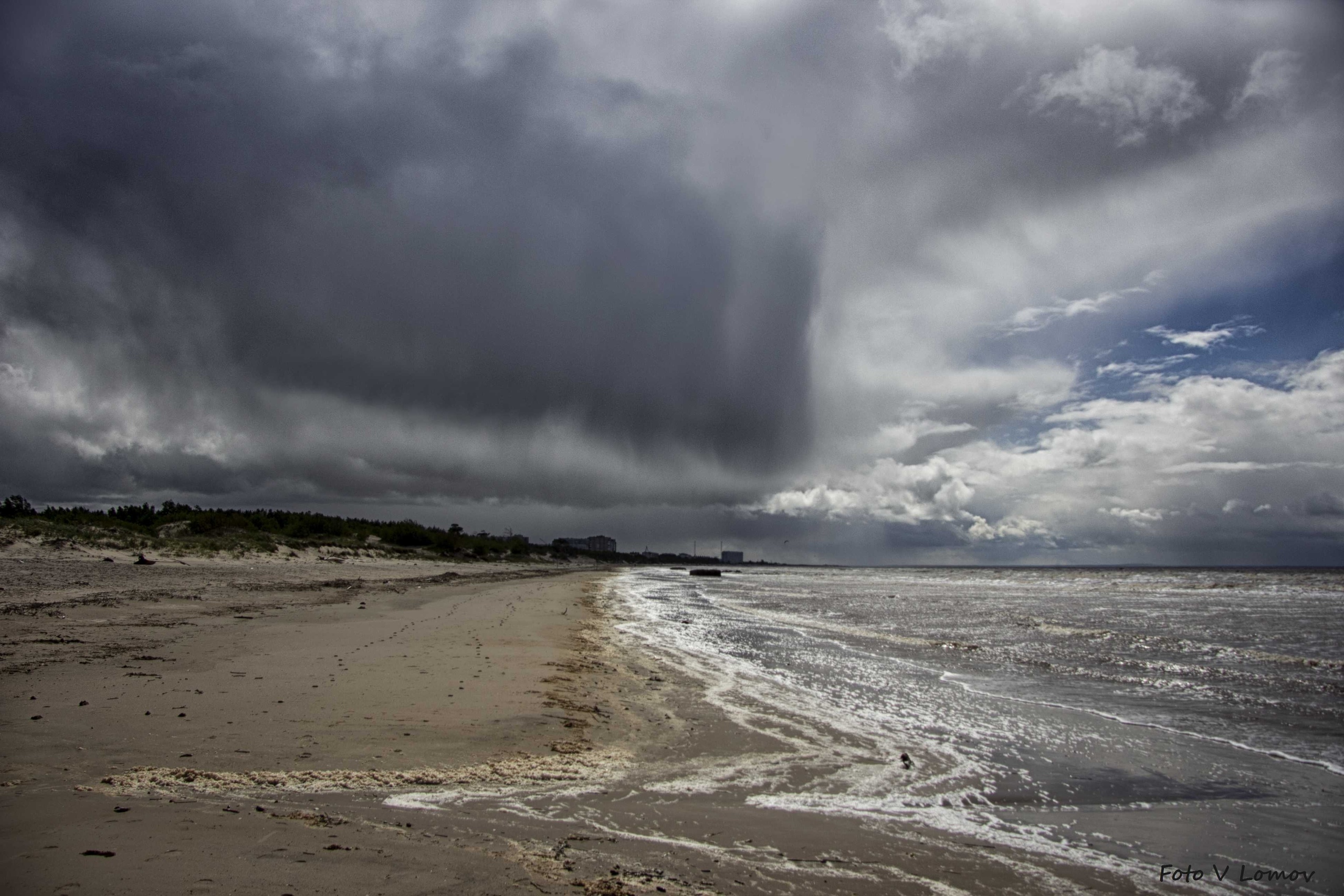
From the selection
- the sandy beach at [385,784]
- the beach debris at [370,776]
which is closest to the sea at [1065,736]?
the sandy beach at [385,784]

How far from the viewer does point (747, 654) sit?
18406mm

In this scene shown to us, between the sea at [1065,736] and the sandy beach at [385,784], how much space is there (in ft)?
2.37

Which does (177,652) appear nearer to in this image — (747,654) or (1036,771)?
(747,654)

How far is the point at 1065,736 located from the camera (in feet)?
32.8

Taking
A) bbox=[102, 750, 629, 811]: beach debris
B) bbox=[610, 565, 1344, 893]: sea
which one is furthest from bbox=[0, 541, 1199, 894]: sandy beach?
bbox=[610, 565, 1344, 893]: sea

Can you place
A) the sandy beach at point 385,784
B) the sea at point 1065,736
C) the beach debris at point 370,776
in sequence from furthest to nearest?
the sea at point 1065,736, the beach debris at point 370,776, the sandy beach at point 385,784

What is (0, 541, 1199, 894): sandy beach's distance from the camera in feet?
15.0

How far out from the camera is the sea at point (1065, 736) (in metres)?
6.36

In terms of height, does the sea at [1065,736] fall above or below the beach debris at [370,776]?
below

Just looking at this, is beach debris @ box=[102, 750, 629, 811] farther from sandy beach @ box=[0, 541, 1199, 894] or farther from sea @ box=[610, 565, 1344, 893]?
sea @ box=[610, 565, 1344, 893]

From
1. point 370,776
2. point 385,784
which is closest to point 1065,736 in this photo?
point 385,784

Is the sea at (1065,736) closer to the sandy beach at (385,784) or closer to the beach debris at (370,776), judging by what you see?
the sandy beach at (385,784)

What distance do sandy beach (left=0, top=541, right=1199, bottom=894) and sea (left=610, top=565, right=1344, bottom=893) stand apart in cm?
72

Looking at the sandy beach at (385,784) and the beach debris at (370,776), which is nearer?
the sandy beach at (385,784)
